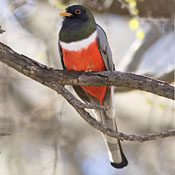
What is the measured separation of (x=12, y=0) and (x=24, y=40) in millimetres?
747

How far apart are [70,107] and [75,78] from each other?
332 cm

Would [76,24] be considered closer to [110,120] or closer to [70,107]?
[110,120]

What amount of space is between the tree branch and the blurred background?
1682 mm

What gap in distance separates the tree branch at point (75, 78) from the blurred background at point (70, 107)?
5.52 feet

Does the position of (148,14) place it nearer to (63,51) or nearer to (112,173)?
(112,173)

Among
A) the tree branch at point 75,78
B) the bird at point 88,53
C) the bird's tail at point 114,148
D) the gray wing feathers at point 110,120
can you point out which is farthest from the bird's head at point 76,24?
the bird's tail at point 114,148

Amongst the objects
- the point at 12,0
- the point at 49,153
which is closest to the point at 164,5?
the point at 12,0

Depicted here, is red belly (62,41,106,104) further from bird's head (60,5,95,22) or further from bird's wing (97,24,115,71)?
bird's head (60,5,95,22)

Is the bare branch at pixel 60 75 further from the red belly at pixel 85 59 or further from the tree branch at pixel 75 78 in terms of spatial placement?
the red belly at pixel 85 59

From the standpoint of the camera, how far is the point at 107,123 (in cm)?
409

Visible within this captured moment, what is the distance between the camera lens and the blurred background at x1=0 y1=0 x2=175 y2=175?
5.71m

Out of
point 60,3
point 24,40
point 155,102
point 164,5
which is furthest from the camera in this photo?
point 164,5

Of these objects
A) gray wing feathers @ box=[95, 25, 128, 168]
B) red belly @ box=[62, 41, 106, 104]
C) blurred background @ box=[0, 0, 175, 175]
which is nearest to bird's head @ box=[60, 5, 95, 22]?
gray wing feathers @ box=[95, 25, 128, 168]

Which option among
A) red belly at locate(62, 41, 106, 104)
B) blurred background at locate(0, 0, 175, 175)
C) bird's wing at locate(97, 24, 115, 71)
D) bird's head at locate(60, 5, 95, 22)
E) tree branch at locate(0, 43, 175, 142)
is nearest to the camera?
tree branch at locate(0, 43, 175, 142)
